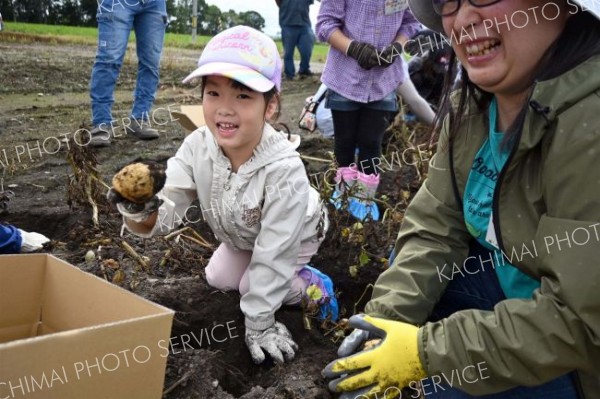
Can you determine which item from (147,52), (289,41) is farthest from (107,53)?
(289,41)

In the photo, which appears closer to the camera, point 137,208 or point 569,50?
point 569,50

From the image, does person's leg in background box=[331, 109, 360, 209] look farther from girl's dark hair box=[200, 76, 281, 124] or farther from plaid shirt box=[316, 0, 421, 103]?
girl's dark hair box=[200, 76, 281, 124]

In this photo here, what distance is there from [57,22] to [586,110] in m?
16.1

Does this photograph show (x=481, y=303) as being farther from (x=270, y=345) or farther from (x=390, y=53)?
(x=390, y=53)

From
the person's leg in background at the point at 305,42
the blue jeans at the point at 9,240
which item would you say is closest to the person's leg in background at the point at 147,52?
the blue jeans at the point at 9,240

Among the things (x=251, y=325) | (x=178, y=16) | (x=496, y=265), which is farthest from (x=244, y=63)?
(x=178, y=16)

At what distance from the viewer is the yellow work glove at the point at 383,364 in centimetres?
130

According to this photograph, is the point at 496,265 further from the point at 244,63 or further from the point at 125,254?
the point at 125,254

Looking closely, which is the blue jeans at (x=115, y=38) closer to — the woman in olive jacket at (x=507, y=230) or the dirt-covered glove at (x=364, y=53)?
the dirt-covered glove at (x=364, y=53)

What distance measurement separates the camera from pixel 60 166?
365 cm

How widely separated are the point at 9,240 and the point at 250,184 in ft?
→ 3.29

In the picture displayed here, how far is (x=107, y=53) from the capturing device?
401 cm

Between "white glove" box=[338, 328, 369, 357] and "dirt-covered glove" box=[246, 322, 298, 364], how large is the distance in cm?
42

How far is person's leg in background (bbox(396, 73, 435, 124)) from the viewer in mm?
4000
